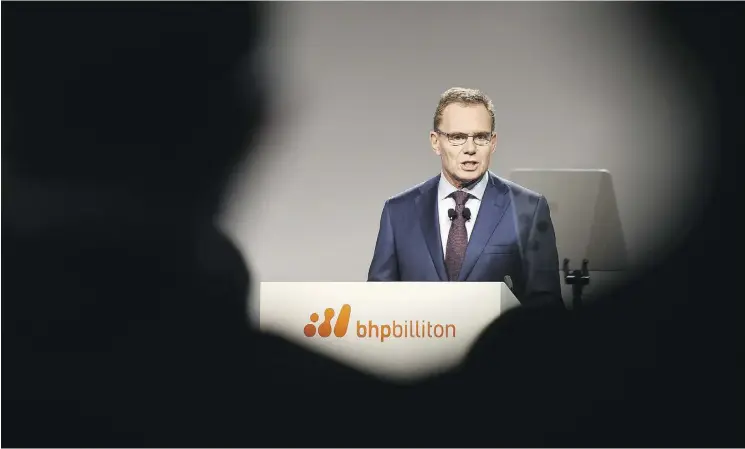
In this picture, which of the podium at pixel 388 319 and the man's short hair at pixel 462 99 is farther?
the man's short hair at pixel 462 99

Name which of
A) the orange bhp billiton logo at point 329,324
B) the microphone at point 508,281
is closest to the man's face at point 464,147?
the microphone at point 508,281

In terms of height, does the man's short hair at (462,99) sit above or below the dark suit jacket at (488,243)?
above

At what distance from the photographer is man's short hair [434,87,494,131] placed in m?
2.91

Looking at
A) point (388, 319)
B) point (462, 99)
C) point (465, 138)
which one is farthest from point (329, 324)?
point (462, 99)

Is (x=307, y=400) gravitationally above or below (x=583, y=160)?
below

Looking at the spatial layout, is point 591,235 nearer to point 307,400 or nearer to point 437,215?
point 437,215

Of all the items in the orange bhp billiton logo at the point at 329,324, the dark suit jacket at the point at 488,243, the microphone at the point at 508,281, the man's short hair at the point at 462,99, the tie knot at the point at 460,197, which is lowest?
the orange bhp billiton logo at the point at 329,324

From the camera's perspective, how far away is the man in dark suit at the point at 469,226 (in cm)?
283

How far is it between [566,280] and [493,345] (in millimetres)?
362

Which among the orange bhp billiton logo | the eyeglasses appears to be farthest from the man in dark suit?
the orange bhp billiton logo

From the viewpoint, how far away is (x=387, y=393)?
2.91 meters

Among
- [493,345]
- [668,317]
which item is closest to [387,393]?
[493,345]

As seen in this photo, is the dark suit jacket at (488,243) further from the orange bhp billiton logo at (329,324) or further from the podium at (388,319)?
the orange bhp billiton logo at (329,324)

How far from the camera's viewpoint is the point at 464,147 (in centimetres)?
287
